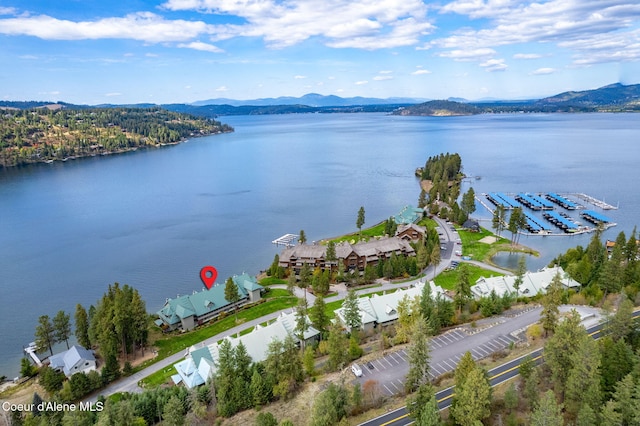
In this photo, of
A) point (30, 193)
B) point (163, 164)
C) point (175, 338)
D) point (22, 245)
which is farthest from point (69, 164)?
point (175, 338)

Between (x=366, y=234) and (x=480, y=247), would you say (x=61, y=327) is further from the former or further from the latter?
(x=480, y=247)

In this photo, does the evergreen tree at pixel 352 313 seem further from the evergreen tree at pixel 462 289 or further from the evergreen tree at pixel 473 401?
the evergreen tree at pixel 473 401

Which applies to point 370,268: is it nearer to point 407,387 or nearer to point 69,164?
point 407,387

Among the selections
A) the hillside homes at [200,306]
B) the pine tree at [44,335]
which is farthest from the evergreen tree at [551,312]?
the pine tree at [44,335]

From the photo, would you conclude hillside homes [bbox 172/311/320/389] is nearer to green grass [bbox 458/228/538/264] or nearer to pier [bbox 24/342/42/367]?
pier [bbox 24/342/42/367]

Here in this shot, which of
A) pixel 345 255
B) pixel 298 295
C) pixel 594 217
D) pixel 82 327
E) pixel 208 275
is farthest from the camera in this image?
pixel 594 217

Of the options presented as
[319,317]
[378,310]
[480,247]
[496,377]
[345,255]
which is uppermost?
[345,255]

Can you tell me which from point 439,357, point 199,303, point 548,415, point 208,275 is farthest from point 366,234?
point 548,415

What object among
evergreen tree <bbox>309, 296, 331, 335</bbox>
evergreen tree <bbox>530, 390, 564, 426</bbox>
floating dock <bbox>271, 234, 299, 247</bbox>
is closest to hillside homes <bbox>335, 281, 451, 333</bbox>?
evergreen tree <bbox>309, 296, 331, 335</bbox>
